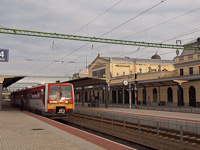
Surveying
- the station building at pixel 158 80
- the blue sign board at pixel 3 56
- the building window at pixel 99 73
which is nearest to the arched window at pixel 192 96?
the station building at pixel 158 80

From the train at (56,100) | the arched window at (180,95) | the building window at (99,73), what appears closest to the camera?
the train at (56,100)

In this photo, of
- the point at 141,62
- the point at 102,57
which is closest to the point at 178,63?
the point at 141,62

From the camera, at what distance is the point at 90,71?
7638 centimetres

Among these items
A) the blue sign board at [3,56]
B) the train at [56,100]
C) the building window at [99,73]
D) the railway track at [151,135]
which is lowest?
the railway track at [151,135]

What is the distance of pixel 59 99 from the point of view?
70.1ft

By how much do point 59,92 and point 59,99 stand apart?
0.63 meters

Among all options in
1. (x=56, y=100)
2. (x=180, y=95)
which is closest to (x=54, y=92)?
(x=56, y=100)

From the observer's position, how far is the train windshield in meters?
21.3

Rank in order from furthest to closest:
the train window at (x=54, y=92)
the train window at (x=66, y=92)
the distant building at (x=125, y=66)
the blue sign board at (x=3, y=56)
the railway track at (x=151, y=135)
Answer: the distant building at (x=125, y=66) → the blue sign board at (x=3, y=56) → the train window at (x=66, y=92) → the train window at (x=54, y=92) → the railway track at (x=151, y=135)

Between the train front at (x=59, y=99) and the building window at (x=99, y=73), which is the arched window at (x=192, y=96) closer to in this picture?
the train front at (x=59, y=99)

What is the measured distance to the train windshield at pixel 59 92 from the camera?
69.9ft

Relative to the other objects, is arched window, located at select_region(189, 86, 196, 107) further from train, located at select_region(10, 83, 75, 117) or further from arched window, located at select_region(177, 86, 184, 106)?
train, located at select_region(10, 83, 75, 117)

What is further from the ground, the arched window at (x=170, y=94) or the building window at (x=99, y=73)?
the building window at (x=99, y=73)

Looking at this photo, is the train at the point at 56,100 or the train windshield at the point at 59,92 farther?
the train windshield at the point at 59,92
